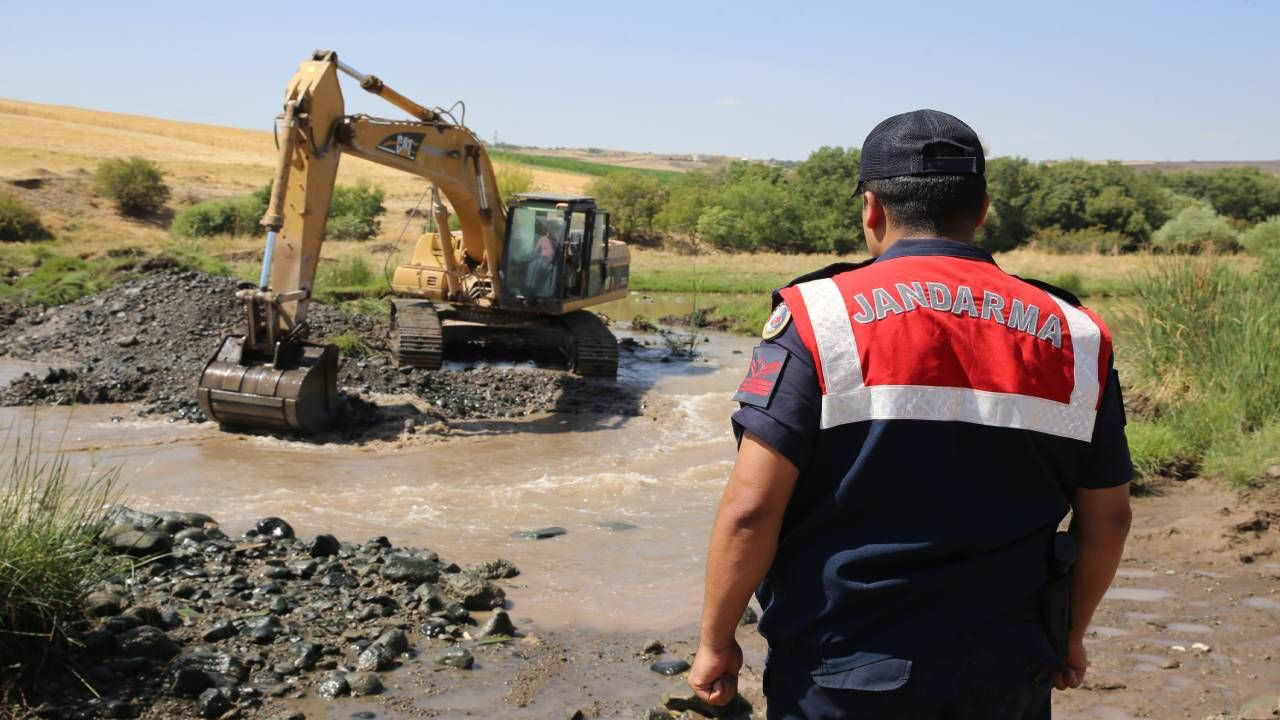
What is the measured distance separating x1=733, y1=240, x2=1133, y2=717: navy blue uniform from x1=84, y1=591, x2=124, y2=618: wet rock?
153 inches

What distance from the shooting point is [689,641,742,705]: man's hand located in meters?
2.34

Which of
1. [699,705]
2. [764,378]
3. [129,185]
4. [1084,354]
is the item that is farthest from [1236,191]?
[764,378]

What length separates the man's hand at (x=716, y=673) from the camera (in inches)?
92.3

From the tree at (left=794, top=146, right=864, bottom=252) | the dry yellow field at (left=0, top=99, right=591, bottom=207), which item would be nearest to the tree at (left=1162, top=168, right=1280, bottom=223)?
the tree at (left=794, top=146, right=864, bottom=252)

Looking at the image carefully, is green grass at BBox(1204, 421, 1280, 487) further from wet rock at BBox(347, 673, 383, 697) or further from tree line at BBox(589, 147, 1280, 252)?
tree line at BBox(589, 147, 1280, 252)

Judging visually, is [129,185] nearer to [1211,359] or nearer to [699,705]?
[1211,359]

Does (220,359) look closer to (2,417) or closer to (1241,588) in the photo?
(2,417)

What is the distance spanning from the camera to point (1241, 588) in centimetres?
675

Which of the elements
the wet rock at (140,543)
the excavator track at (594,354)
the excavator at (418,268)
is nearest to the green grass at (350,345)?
the excavator at (418,268)

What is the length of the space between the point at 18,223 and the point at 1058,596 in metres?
34.7

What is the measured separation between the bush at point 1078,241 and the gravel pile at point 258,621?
3637cm

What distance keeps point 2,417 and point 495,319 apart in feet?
20.1

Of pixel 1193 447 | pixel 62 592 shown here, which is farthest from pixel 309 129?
pixel 1193 447

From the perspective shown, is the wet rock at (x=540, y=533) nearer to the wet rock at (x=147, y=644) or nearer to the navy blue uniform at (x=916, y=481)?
the wet rock at (x=147, y=644)
